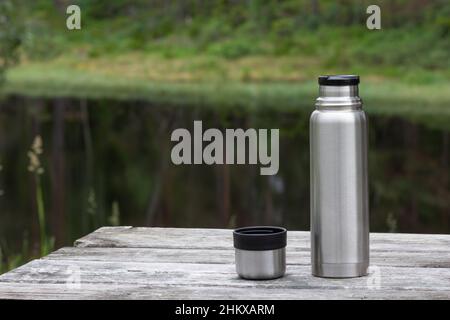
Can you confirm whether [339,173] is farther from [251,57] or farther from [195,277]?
[251,57]

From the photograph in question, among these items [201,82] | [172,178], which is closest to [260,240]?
[172,178]

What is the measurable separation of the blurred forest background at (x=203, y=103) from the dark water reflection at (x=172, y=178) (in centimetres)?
4

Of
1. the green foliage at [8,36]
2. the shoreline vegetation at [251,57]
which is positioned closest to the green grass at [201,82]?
the shoreline vegetation at [251,57]

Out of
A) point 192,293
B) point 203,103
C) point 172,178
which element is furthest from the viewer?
point 203,103

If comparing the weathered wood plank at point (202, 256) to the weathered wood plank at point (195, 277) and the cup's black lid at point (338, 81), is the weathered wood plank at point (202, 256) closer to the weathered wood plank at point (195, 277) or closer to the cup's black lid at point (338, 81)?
the weathered wood plank at point (195, 277)

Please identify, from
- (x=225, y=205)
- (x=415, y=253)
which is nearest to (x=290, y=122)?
(x=225, y=205)

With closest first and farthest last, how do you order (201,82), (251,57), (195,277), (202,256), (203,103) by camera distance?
(195,277) < (202,256) < (203,103) < (201,82) < (251,57)

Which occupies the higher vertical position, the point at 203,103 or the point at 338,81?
the point at 338,81

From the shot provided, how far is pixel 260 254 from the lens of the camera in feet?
4.82

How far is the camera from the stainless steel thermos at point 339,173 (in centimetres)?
144

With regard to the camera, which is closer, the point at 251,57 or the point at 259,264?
the point at 259,264

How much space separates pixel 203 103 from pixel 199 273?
2163cm

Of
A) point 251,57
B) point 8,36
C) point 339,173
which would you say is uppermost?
point 251,57

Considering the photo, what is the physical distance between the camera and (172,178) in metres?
14.7
